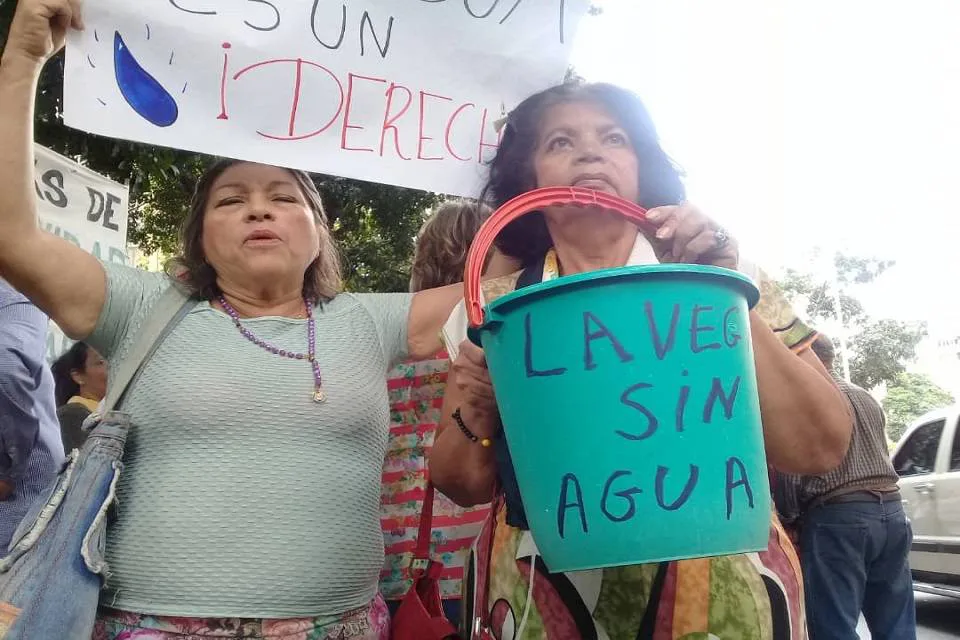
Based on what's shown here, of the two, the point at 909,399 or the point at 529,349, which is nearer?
the point at 529,349

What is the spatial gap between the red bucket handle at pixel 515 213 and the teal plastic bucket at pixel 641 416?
0.10 m

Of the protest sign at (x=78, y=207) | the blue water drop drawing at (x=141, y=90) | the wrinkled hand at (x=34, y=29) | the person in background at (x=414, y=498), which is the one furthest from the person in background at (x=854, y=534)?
the protest sign at (x=78, y=207)

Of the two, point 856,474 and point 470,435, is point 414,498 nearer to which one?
point 470,435

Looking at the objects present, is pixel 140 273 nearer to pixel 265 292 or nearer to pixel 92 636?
pixel 265 292

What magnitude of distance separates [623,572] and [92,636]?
84cm

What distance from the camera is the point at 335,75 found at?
5.39 ft

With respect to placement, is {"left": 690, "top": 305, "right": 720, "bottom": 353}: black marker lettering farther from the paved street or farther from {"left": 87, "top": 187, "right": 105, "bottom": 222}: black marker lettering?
the paved street

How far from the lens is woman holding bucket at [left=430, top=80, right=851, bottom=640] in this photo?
105cm

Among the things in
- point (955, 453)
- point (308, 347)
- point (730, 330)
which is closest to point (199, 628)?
point (308, 347)

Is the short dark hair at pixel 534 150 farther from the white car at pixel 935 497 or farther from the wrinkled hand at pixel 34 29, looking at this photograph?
the white car at pixel 935 497

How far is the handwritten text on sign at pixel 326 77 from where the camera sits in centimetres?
149

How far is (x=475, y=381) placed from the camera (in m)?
1.12

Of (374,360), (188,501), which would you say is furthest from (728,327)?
(188,501)

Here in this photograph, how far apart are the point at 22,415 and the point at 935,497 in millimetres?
5233
